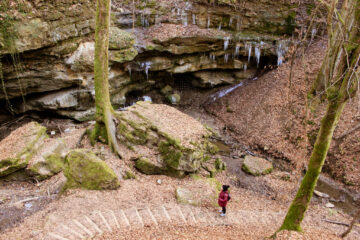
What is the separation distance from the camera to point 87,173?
7.38 m

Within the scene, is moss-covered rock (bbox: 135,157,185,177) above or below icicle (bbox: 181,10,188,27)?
below

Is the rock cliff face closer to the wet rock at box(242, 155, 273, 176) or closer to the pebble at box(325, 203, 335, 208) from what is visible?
the wet rock at box(242, 155, 273, 176)

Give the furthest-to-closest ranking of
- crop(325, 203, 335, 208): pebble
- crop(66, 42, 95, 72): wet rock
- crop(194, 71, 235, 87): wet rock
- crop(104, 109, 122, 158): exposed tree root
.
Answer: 1. crop(194, 71, 235, 87): wet rock
2. crop(66, 42, 95, 72): wet rock
3. crop(325, 203, 335, 208): pebble
4. crop(104, 109, 122, 158): exposed tree root

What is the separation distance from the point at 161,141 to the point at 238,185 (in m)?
4.38

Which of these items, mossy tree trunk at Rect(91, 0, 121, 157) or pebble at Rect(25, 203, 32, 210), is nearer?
pebble at Rect(25, 203, 32, 210)

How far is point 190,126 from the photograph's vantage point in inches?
409

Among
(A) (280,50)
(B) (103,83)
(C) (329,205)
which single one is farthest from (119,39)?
(C) (329,205)

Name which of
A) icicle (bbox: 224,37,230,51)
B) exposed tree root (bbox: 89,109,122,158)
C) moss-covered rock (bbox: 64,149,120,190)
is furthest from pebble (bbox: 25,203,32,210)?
icicle (bbox: 224,37,230,51)

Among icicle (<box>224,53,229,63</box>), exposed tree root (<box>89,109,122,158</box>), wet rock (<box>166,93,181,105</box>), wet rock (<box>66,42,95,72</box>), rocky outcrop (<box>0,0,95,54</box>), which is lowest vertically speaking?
wet rock (<box>166,93,181,105</box>)

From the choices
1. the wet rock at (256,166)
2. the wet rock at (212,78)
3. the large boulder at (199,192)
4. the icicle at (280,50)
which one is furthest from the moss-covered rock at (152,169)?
the icicle at (280,50)

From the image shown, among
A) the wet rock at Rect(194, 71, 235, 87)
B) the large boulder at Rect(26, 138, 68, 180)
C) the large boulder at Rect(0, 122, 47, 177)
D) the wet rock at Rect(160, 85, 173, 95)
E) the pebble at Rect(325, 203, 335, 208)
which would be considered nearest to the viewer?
the large boulder at Rect(0, 122, 47, 177)

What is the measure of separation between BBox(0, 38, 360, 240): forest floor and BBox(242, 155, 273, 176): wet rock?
312 millimetres

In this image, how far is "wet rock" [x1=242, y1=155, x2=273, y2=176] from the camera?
1180 centimetres

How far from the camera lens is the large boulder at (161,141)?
906 centimetres
